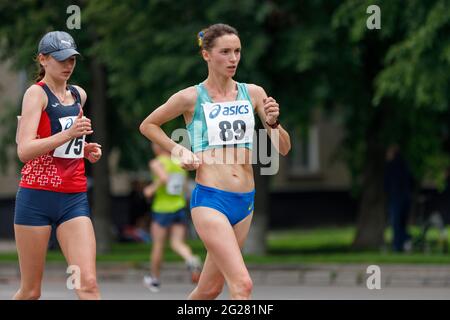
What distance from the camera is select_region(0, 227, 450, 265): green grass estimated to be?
734 inches

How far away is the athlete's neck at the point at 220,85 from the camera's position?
27.9ft

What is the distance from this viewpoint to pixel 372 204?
2306cm

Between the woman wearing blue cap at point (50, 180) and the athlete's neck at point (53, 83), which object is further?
the athlete's neck at point (53, 83)

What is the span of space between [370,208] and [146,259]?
16.7 ft

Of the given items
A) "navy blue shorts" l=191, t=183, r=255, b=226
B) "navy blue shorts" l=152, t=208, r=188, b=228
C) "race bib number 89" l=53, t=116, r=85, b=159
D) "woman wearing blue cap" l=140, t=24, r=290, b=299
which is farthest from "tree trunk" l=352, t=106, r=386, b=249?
"race bib number 89" l=53, t=116, r=85, b=159

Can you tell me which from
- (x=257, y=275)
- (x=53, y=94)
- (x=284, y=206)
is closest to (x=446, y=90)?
(x=257, y=275)

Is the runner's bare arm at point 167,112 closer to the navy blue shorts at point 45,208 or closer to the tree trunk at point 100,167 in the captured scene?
the navy blue shorts at point 45,208

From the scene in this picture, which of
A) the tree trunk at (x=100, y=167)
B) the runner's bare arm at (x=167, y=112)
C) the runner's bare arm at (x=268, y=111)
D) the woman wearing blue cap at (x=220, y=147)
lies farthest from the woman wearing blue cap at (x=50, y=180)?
the tree trunk at (x=100, y=167)

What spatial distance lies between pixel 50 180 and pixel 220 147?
1.13 m

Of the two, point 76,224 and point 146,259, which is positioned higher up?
point 76,224

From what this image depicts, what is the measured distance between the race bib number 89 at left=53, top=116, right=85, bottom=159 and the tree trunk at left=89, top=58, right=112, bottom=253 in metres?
14.1

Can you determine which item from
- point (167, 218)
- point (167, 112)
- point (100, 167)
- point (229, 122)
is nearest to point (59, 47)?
point (167, 112)

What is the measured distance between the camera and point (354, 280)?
17.3 metres
